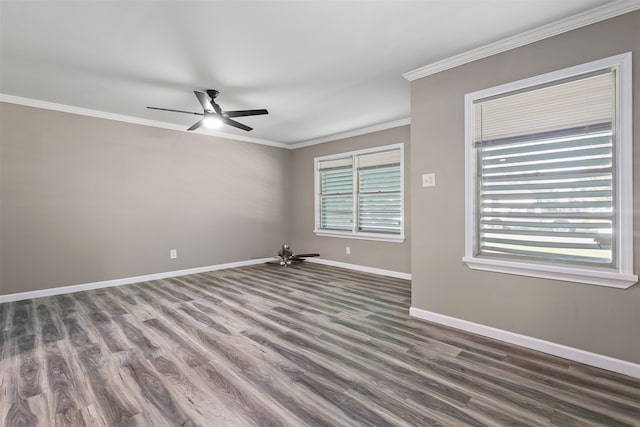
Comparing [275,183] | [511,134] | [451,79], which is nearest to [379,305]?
[511,134]

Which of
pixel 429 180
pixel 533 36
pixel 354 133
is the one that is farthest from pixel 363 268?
pixel 533 36

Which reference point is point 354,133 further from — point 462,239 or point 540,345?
point 540,345

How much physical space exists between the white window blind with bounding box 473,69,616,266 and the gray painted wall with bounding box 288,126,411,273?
207 centimetres

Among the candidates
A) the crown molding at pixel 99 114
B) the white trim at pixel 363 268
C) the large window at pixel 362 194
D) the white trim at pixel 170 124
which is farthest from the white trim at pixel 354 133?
the white trim at pixel 363 268

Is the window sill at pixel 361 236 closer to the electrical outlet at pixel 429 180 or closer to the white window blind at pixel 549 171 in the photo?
the electrical outlet at pixel 429 180

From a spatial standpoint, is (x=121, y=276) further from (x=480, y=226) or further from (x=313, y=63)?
(x=480, y=226)

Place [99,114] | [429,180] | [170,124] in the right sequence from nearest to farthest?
[429,180]
[99,114]
[170,124]

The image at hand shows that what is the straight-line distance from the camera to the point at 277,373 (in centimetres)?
206

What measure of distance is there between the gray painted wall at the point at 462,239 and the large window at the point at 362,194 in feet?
5.88

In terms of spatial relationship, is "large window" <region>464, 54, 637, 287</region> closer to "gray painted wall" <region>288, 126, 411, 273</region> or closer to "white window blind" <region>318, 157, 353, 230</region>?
"gray painted wall" <region>288, 126, 411, 273</region>

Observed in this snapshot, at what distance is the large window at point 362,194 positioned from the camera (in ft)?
16.1

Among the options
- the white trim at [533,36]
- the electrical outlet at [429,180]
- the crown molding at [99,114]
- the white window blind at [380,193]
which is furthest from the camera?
the white window blind at [380,193]

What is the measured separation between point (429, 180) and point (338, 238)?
295 cm

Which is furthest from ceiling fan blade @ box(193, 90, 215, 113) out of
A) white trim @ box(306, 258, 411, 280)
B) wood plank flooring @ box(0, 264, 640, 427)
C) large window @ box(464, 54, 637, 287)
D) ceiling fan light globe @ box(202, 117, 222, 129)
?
white trim @ box(306, 258, 411, 280)
